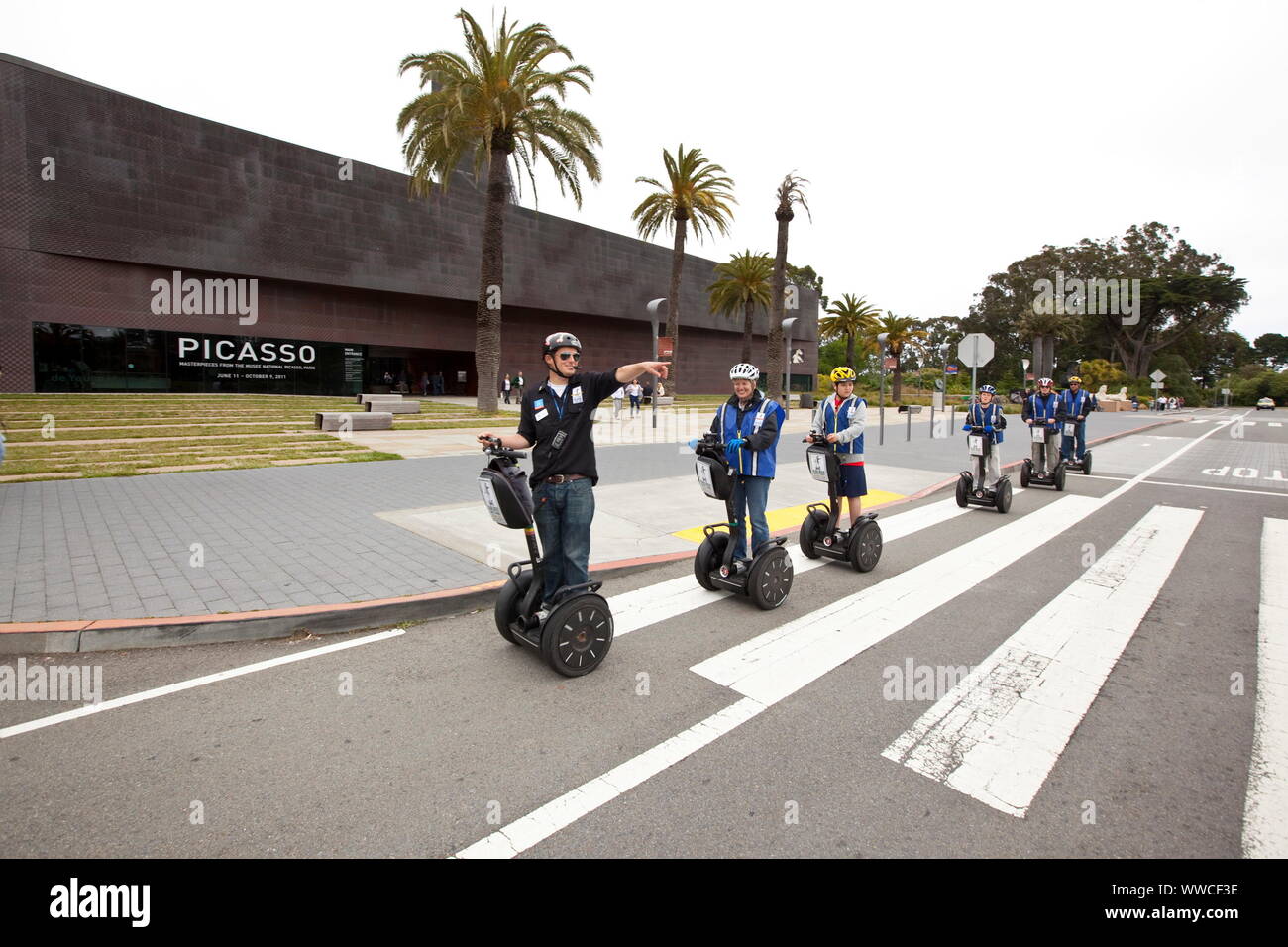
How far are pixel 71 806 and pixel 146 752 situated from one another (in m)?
0.45

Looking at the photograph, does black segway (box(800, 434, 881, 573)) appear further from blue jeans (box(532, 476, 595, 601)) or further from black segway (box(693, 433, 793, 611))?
blue jeans (box(532, 476, 595, 601))

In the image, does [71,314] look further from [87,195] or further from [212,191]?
[212,191]

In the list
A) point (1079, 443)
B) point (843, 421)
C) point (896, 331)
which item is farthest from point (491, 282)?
point (896, 331)

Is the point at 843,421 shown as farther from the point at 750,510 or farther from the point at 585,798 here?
the point at 585,798

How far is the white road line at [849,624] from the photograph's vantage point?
4336 mm

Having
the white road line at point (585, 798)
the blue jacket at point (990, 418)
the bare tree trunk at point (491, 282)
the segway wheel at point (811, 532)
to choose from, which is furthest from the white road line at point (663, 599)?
the bare tree trunk at point (491, 282)

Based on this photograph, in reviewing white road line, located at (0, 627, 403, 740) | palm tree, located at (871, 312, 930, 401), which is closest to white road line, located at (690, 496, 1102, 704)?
white road line, located at (0, 627, 403, 740)

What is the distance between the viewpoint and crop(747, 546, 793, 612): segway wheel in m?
5.49

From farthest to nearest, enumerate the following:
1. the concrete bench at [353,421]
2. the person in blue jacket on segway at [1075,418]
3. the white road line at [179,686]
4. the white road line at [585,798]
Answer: the concrete bench at [353,421]
the person in blue jacket on segway at [1075,418]
the white road line at [179,686]
the white road line at [585,798]

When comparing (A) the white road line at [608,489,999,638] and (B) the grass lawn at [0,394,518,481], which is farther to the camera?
(B) the grass lawn at [0,394,518,481]

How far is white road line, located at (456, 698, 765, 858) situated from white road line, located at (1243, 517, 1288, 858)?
2226mm

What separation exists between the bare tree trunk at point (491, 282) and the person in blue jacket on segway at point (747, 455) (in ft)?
57.3

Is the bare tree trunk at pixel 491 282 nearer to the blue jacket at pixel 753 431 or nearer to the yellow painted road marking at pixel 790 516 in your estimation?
the yellow painted road marking at pixel 790 516
